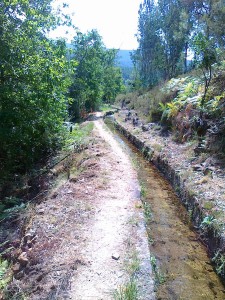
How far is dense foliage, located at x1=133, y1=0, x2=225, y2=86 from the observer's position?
22.7 m

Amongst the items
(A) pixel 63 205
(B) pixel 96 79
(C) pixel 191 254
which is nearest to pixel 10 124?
(A) pixel 63 205

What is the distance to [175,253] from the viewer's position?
18.4ft

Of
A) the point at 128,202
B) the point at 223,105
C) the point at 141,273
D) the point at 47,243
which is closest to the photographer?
the point at 141,273

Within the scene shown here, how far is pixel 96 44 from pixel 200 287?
2747cm

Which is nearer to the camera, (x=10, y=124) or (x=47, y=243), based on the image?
(x=47, y=243)

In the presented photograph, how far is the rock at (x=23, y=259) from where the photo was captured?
5.00m

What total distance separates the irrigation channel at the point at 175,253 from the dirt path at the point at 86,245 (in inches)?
10.8

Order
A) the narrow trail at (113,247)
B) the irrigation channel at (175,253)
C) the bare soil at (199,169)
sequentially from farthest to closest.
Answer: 1. the bare soil at (199,169)
2. the irrigation channel at (175,253)
3. the narrow trail at (113,247)

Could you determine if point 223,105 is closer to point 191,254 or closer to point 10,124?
point 191,254

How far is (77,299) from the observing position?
410 centimetres

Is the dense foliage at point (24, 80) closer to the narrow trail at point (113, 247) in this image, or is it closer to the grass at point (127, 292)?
the narrow trail at point (113, 247)

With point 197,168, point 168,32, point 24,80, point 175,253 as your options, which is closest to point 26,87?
point 24,80

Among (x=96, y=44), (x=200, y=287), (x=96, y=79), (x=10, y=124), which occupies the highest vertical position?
(x=96, y=44)

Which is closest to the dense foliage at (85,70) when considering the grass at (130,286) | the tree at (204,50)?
the tree at (204,50)
